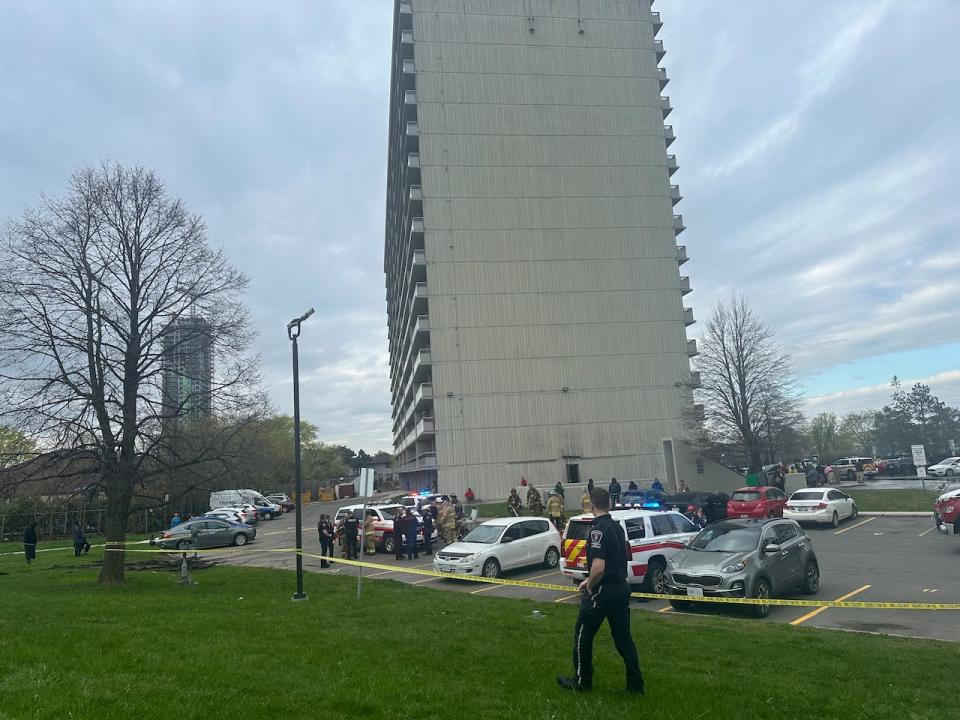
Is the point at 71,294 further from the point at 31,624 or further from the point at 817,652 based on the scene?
the point at 817,652

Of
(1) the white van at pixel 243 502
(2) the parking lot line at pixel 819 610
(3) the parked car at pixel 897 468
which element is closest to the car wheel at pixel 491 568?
(2) the parking lot line at pixel 819 610

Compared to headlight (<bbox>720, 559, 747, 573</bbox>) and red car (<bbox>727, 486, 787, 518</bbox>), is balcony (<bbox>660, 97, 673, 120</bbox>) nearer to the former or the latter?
red car (<bbox>727, 486, 787, 518</bbox>)

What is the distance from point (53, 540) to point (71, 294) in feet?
88.5

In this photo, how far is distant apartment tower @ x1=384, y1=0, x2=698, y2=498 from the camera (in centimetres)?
5116

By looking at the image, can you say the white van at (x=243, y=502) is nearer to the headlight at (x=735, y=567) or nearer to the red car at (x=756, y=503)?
the red car at (x=756, y=503)

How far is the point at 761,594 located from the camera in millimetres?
11828

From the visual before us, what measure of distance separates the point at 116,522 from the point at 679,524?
13280mm

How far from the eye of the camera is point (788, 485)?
3878 cm

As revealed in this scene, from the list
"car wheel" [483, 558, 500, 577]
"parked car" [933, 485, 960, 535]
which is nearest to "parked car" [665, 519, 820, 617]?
"car wheel" [483, 558, 500, 577]

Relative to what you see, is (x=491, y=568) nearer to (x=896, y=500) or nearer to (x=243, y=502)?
(x=896, y=500)

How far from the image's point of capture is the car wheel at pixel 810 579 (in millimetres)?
13245

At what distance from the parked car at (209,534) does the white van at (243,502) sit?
15.9 meters

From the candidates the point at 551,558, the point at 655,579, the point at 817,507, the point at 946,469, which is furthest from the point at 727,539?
the point at 946,469

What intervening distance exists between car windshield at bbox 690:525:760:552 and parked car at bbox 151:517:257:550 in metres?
22.9
